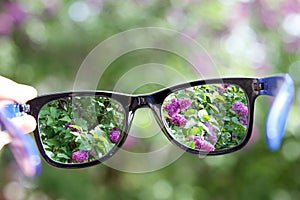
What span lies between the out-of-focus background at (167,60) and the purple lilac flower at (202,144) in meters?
0.66

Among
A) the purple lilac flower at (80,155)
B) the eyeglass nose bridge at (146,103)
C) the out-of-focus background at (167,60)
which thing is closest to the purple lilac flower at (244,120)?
the eyeglass nose bridge at (146,103)

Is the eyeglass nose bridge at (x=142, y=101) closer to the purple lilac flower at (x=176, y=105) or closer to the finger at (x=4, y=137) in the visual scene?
the purple lilac flower at (x=176, y=105)

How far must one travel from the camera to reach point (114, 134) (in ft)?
3.23

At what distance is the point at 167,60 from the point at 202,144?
77cm

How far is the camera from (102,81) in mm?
1731

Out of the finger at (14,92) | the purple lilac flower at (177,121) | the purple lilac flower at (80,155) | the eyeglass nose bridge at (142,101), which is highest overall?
the finger at (14,92)

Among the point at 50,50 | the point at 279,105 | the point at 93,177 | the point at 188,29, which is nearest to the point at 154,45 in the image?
the point at 188,29

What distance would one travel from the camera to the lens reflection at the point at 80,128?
935 millimetres

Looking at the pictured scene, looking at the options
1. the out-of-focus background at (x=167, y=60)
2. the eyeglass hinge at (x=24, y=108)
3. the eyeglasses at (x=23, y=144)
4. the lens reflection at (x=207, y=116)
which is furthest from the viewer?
the out-of-focus background at (x=167, y=60)

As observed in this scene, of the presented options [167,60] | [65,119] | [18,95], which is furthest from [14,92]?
[167,60]

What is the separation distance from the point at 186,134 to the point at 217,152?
2.1 inches

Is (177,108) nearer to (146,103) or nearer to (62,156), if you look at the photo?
(146,103)

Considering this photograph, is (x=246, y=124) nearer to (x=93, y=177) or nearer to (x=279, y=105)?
(x=279, y=105)

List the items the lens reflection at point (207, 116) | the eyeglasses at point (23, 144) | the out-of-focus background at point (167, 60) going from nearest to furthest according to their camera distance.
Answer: the eyeglasses at point (23, 144) → the lens reflection at point (207, 116) → the out-of-focus background at point (167, 60)
